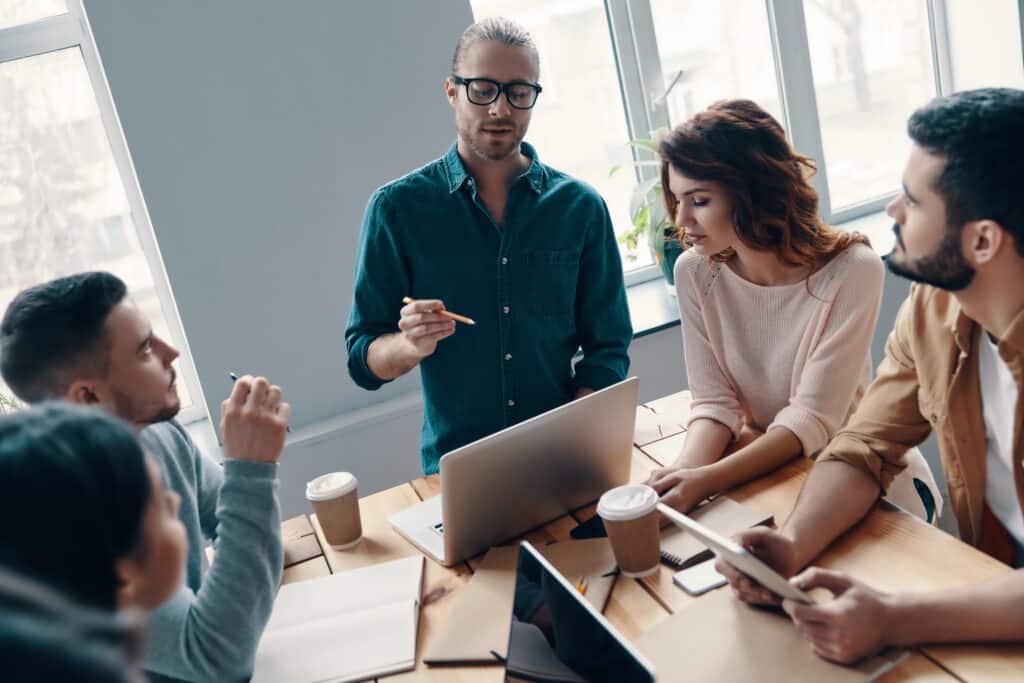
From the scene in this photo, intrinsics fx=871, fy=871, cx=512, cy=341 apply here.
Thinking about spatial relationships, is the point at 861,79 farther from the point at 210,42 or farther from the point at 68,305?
the point at 68,305

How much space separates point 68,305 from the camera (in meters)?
1.23

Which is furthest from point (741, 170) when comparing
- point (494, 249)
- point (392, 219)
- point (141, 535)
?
point (141, 535)

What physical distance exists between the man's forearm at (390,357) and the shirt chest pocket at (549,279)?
32 centimetres

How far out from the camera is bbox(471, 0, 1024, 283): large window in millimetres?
3100

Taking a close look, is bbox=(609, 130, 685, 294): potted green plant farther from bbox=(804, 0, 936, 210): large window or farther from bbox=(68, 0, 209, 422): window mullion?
bbox=(68, 0, 209, 422): window mullion

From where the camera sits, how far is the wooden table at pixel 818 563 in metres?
1.01

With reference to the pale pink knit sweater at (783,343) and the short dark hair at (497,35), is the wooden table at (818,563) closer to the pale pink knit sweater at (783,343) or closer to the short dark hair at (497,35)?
the pale pink knit sweater at (783,343)

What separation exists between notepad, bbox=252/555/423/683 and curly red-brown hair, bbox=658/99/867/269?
0.93 metres

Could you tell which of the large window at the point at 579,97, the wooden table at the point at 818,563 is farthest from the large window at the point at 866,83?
the wooden table at the point at 818,563

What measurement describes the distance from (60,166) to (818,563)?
7.98ft

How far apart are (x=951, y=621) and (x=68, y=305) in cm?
122

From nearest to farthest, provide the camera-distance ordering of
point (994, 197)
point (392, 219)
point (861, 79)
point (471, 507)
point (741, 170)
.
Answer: point (994, 197), point (471, 507), point (741, 170), point (392, 219), point (861, 79)

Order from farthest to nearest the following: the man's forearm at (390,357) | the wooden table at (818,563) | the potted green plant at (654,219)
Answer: the potted green plant at (654,219) < the man's forearm at (390,357) < the wooden table at (818,563)

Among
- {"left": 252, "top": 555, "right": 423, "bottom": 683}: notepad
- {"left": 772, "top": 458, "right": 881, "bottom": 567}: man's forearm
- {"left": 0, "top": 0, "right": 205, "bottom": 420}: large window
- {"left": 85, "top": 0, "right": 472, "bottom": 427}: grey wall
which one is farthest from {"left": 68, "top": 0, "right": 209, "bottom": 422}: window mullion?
{"left": 772, "top": 458, "right": 881, "bottom": 567}: man's forearm
